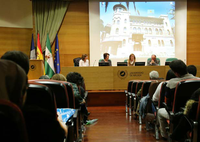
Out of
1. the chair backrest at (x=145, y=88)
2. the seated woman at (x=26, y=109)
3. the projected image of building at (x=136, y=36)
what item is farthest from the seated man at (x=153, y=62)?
the seated woman at (x=26, y=109)

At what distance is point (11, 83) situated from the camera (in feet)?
2.46

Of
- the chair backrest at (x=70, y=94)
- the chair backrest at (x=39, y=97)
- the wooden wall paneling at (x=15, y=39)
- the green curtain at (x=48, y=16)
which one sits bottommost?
the chair backrest at (x=70, y=94)

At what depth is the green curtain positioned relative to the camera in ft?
26.1

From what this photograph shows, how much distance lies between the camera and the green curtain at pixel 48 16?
26.1 ft

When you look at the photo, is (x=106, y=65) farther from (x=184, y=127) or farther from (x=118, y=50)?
(x=184, y=127)

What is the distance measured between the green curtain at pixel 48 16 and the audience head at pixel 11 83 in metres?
7.43

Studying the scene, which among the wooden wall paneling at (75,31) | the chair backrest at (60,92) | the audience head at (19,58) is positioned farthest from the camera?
the wooden wall paneling at (75,31)

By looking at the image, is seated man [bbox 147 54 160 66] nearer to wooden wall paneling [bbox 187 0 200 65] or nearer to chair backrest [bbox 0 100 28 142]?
wooden wall paneling [bbox 187 0 200 65]

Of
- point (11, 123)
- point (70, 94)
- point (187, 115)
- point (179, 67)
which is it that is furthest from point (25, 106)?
point (179, 67)

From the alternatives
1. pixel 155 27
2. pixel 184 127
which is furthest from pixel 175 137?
pixel 155 27

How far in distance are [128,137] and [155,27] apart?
20.2 ft

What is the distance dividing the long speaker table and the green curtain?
3003mm

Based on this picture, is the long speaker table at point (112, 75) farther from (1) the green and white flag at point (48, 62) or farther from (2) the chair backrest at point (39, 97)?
(2) the chair backrest at point (39, 97)

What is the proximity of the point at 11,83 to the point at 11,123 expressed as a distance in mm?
146
